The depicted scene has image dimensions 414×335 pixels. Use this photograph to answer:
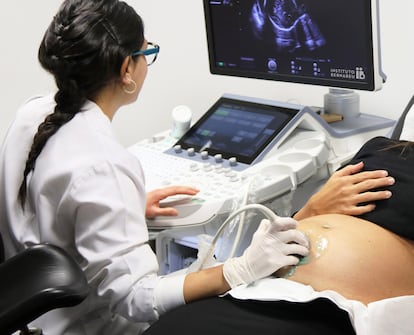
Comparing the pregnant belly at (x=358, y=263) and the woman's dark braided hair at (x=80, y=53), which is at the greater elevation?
the woman's dark braided hair at (x=80, y=53)

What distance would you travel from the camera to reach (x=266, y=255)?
3.85 feet

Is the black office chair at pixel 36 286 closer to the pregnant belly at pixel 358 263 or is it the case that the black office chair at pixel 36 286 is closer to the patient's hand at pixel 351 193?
the pregnant belly at pixel 358 263

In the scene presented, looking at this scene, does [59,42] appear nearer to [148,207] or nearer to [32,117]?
[32,117]

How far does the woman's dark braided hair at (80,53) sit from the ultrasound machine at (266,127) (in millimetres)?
374

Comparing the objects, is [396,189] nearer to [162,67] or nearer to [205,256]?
[205,256]

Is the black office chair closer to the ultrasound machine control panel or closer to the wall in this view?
the ultrasound machine control panel

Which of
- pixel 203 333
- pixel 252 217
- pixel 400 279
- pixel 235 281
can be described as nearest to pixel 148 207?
pixel 252 217

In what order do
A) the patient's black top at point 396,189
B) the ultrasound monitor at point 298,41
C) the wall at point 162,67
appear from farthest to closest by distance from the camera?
the wall at point 162,67 → the ultrasound monitor at point 298,41 → the patient's black top at point 396,189

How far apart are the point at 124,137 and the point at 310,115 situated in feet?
3.98

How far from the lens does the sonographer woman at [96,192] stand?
46.6 inches

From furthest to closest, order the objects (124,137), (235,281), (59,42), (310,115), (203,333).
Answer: (124,137) < (310,115) < (59,42) < (235,281) < (203,333)

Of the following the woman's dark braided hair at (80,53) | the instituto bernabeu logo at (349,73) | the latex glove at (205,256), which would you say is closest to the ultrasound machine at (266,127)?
the instituto bernabeu logo at (349,73)

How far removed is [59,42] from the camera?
1.31 metres

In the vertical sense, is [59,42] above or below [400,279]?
above
